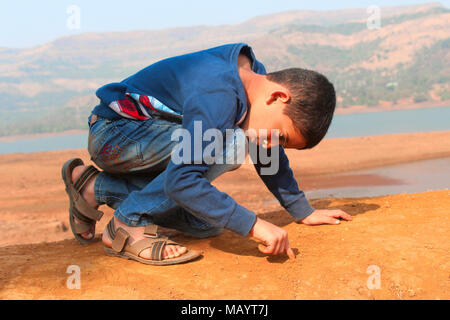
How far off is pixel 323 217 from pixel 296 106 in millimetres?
812

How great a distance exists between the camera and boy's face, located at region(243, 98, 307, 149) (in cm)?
213

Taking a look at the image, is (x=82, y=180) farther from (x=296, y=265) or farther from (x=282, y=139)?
(x=296, y=265)

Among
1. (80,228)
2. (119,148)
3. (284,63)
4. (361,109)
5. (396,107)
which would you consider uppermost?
(119,148)

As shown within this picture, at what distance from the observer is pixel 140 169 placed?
7.78 feet

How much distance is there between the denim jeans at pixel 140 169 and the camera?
2191 mm

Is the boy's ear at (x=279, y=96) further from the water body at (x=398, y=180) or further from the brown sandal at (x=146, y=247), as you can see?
the water body at (x=398, y=180)

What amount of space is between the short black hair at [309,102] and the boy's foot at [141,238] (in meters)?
0.79

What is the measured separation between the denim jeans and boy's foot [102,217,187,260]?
0.04 metres

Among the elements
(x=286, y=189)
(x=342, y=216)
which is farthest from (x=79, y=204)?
(x=342, y=216)

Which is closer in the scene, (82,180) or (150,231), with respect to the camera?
(150,231)

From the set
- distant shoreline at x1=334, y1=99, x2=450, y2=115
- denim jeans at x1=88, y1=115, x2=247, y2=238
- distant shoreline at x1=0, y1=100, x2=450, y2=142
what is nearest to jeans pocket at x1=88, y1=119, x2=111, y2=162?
denim jeans at x1=88, y1=115, x2=247, y2=238

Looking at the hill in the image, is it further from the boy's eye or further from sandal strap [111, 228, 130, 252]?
the boy's eye

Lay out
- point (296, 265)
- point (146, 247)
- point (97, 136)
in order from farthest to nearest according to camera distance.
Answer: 1. point (97, 136)
2. point (146, 247)
3. point (296, 265)
